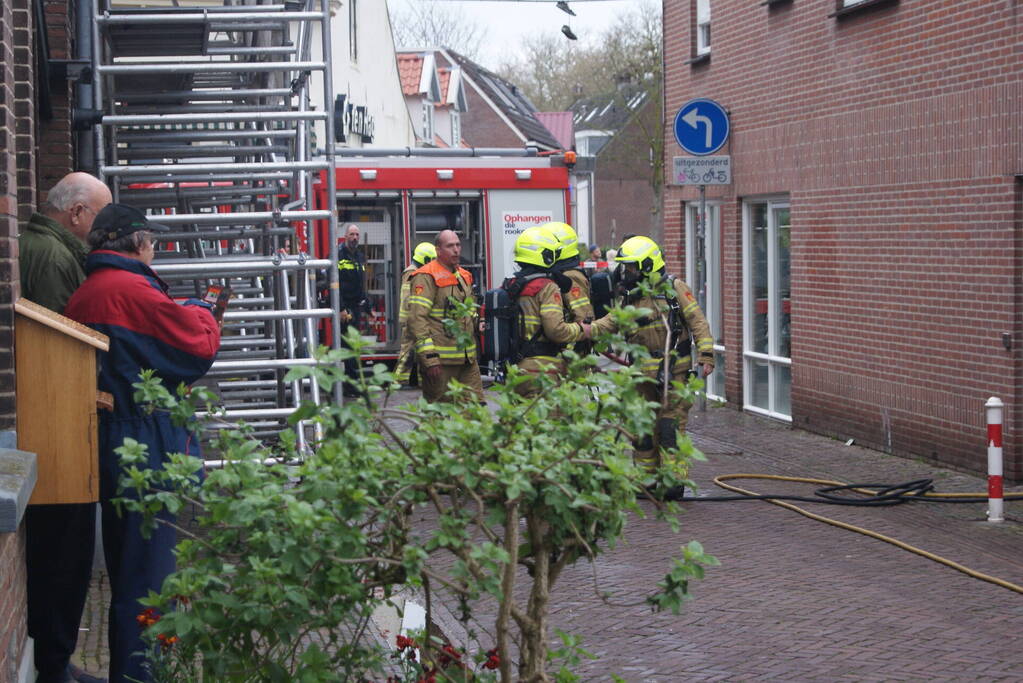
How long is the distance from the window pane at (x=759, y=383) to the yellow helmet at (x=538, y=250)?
18.9 feet

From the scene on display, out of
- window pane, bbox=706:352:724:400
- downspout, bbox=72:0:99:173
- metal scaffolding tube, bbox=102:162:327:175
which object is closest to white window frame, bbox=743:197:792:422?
window pane, bbox=706:352:724:400

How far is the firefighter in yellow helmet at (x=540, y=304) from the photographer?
9.80 metres

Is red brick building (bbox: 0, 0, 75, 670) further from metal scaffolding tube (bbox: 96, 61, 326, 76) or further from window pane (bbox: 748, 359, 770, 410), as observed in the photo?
window pane (bbox: 748, 359, 770, 410)

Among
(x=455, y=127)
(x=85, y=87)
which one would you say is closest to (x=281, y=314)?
(x=85, y=87)

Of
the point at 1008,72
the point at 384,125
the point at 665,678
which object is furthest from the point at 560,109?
the point at 665,678

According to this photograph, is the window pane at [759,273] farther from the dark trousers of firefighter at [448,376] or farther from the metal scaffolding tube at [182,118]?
the metal scaffolding tube at [182,118]

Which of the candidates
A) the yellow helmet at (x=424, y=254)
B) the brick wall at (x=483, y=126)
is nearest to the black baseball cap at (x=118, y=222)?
the yellow helmet at (x=424, y=254)

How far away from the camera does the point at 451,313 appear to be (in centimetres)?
452

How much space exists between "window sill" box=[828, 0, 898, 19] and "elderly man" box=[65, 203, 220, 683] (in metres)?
8.39

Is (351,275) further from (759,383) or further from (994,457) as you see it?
(994,457)

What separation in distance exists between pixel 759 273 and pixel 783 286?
55 cm

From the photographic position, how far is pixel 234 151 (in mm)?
9109

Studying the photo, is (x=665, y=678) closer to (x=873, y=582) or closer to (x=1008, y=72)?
(x=873, y=582)

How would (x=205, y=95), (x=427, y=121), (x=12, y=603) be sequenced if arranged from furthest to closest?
1. (x=427, y=121)
2. (x=205, y=95)
3. (x=12, y=603)
